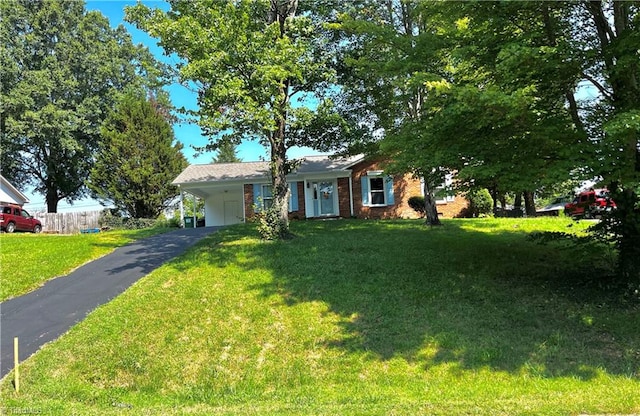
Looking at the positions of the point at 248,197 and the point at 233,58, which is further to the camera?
the point at 248,197

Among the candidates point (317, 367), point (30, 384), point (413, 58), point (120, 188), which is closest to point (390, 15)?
point (413, 58)

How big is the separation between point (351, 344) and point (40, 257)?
9642 millimetres

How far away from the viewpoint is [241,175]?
23531mm

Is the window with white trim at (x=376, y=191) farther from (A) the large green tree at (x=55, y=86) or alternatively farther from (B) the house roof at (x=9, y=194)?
(B) the house roof at (x=9, y=194)

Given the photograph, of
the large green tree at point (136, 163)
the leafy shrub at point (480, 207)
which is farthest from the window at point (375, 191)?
the large green tree at point (136, 163)

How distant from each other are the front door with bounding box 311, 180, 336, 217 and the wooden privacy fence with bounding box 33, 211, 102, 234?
15.8 meters

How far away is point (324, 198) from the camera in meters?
23.0

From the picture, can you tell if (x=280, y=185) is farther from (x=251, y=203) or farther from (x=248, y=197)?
(x=248, y=197)

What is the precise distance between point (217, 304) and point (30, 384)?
119 inches

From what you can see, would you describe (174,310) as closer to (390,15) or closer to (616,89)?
(616,89)

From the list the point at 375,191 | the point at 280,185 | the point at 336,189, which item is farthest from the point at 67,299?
the point at 375,191

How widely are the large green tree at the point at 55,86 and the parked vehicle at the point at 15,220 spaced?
7612 mm

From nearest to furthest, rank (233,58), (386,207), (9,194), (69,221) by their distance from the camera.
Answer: (233,58) → (386,207) → (69,221) → (9,194)

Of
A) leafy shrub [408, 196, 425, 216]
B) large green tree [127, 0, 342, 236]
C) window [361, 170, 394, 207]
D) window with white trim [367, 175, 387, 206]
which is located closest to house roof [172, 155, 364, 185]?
window [361, 170, 394, 207]
